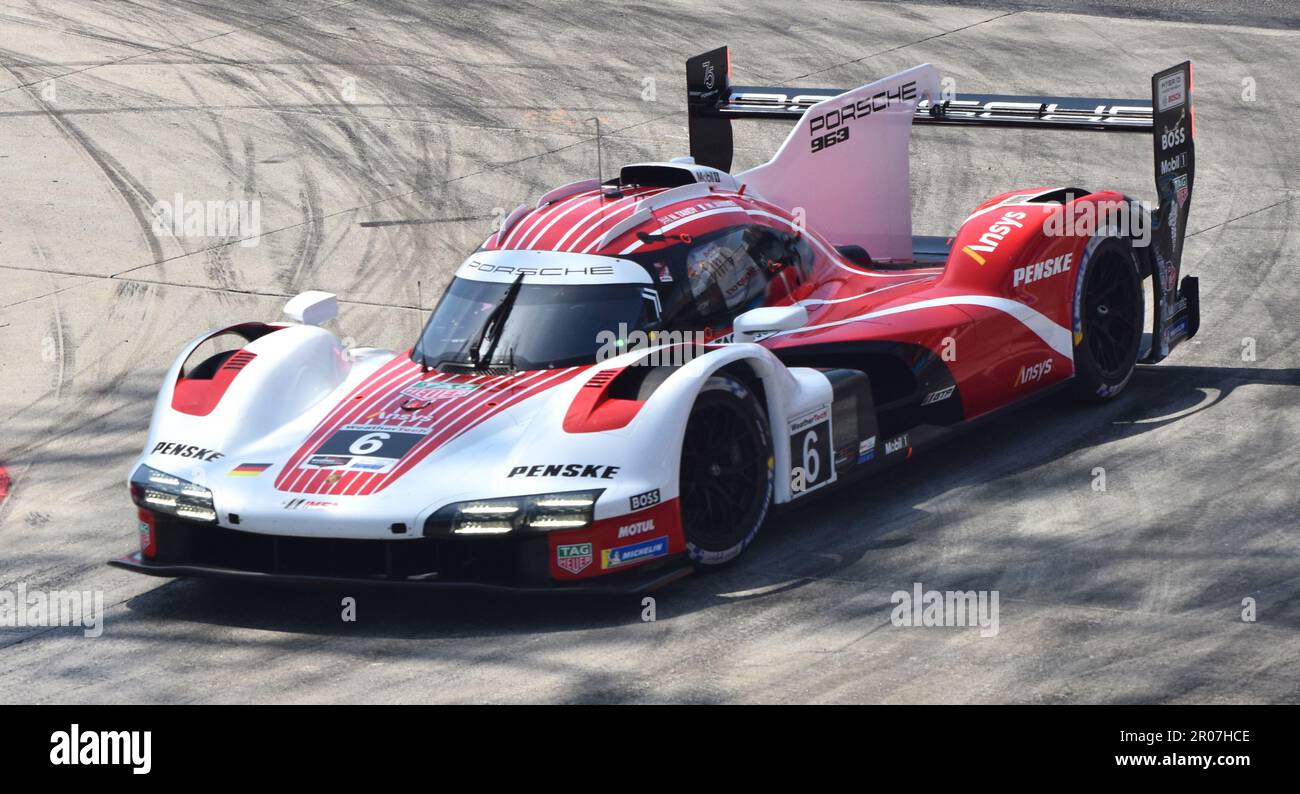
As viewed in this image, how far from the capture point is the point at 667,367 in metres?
9.31

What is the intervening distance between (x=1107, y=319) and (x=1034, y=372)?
0.96 m

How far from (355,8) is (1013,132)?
350 inches

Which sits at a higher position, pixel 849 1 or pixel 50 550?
pixel 849 1

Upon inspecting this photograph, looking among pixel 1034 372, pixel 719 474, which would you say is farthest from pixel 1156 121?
pixel 719 474

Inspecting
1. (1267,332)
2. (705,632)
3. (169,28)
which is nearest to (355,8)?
(169,28)

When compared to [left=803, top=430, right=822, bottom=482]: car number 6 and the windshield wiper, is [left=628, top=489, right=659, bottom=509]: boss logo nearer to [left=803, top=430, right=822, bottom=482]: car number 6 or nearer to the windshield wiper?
[left=803, top=430, right=822, bottom=482]: car number 6

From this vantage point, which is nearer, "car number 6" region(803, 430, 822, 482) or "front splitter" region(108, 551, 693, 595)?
"front splitter" region(108, 551, 693, 595)

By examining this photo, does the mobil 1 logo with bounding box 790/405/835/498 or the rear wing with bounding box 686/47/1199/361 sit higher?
the rear wing with bounding box 686/47/1199/361

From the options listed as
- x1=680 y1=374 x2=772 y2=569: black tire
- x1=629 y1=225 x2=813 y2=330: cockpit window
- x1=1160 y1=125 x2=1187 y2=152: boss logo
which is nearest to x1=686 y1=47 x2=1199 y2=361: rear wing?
x1=1160 y1=125 x2=1187 y2=152: boss logo

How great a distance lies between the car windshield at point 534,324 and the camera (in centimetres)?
972

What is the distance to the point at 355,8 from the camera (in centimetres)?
2358

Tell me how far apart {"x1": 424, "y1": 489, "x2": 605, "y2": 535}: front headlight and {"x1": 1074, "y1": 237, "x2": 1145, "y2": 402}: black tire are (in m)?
4.44

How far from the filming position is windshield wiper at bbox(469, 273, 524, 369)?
9812 mm
